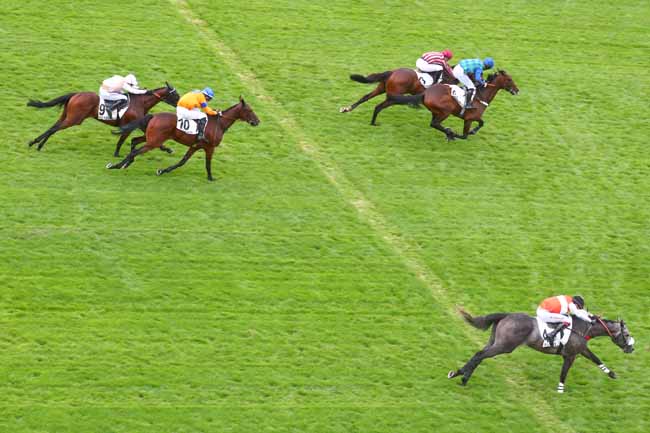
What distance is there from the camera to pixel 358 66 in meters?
30.3

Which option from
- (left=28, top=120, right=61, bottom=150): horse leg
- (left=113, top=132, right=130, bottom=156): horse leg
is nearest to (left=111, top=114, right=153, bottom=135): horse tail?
(left=113, top=132, right=130, bottom=156): horse leg

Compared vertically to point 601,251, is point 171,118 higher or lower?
higher

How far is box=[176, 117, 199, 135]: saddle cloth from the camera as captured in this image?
22.8 metres

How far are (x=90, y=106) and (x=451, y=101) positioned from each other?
761cm

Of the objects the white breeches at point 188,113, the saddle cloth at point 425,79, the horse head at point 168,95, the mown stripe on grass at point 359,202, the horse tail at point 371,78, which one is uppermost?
the white breeches at point 188,113

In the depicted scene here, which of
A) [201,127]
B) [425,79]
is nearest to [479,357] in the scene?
[201,127]

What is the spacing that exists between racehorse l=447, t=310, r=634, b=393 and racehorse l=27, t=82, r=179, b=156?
839 centimetres

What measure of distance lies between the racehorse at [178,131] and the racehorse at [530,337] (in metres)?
6.85

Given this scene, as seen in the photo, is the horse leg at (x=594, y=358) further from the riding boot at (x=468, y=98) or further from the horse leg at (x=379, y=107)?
the horse leg at (x=379, y=107)

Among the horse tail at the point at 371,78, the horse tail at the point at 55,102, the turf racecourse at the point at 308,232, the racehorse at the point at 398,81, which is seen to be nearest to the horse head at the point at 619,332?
the turf racecourse at the point at 308,232

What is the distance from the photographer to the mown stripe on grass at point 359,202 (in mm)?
18969

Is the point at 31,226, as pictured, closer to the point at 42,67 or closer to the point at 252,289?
the point at 252,289

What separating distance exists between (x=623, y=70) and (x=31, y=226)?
17510 millimetres

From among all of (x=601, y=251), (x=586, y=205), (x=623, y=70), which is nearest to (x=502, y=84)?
(x=586, y=205)
